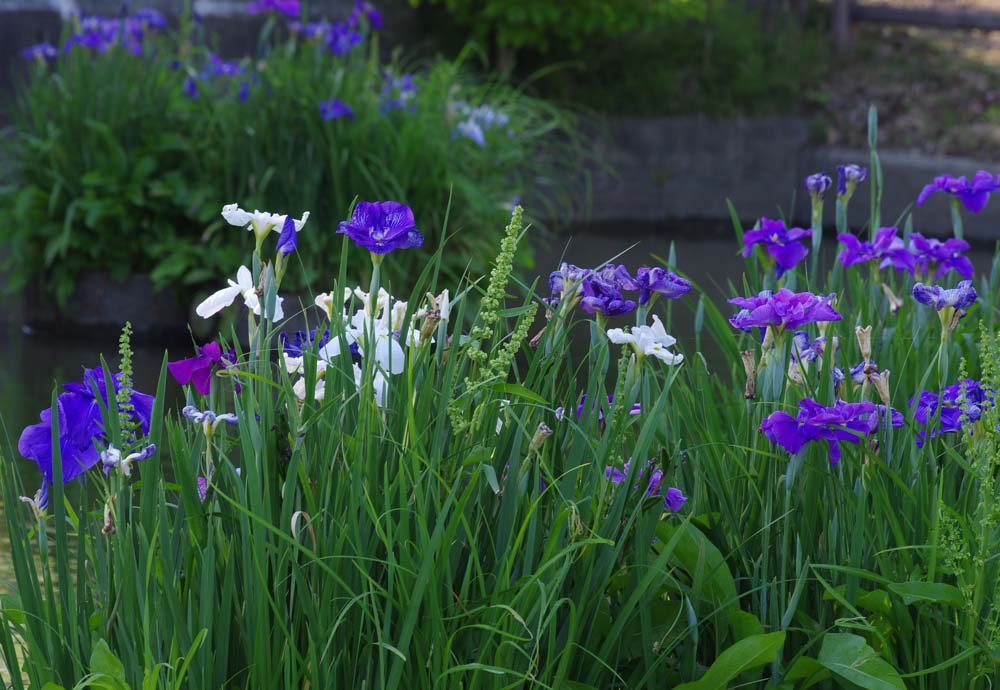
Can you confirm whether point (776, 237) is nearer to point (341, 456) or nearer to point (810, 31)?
point (341, 456)

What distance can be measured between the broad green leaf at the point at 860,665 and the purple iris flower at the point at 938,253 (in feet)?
4.13

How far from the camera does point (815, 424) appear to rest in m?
1.55

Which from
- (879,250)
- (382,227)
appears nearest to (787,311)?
(382,227)

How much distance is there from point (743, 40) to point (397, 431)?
9355 mm

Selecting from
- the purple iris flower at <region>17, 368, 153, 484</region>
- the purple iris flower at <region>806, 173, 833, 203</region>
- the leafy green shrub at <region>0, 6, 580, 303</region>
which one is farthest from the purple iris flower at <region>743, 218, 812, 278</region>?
the leafy green shrub at <region>0, 6, 580, 303</region>

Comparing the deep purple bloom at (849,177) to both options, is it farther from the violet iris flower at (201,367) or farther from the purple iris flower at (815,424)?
the violet iris flower at (201,367)

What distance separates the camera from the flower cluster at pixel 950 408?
1611 mm

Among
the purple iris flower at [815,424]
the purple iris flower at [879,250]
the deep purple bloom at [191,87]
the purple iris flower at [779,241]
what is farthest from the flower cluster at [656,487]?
the deep purple bloom at [191,87]

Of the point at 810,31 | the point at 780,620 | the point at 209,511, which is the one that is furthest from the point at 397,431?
the point at 810,31

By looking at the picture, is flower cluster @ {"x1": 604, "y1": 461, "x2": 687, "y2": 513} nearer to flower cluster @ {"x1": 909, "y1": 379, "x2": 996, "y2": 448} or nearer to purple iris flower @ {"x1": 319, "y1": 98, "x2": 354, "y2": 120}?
flower cluster @ {"x1": 909, "y1": 379, "x2": 996, "y2": 448}

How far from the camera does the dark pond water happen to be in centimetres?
401

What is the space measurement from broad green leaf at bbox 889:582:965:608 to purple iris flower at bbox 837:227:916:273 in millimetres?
1011

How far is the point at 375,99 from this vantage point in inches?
207

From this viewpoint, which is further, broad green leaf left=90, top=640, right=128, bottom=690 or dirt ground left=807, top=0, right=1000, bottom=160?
dirt ground left=807, top=0, right=1000, bottom=160
